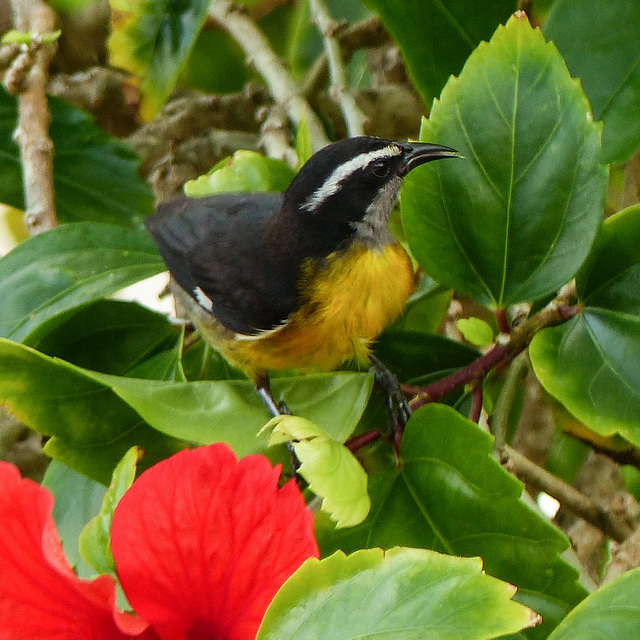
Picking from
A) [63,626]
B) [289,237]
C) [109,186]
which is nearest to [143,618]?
[63,626]

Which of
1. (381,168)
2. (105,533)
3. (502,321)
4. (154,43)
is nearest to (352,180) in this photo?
(381,168)

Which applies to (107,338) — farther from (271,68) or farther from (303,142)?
(271,68)

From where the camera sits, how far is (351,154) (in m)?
0.75

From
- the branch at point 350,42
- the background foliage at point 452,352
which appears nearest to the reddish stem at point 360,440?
the background foliage at point 452,352

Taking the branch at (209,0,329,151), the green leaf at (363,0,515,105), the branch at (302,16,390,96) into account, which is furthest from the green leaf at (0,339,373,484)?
the branch at (302,16,390,96)

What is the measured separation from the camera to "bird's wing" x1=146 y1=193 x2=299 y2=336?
0.81 metres

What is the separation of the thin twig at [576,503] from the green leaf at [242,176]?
14.7 inches

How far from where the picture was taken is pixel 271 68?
102 centimetres

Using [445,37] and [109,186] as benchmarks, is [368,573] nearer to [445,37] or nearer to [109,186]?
[445,37]

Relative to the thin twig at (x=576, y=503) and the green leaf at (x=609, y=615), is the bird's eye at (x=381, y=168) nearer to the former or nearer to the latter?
the thin twig at (x=576, y=503)

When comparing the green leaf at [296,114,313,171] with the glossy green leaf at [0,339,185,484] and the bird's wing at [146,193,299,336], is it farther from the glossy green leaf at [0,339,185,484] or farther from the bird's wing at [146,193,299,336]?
the glossy green leaf at [0,339,185,484]

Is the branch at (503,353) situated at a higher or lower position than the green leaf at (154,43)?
lower

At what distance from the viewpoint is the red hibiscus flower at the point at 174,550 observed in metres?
0.36

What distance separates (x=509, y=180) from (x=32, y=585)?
43cm
